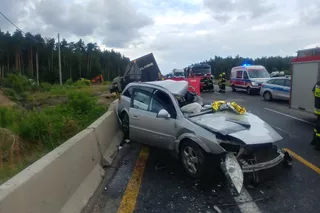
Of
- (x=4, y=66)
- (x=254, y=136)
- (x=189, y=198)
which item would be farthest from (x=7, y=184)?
(x=4, y=66)

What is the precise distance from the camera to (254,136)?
15.2 ft

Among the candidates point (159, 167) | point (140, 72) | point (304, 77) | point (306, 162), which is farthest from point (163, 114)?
point (140, 72)

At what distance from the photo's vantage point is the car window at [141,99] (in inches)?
250

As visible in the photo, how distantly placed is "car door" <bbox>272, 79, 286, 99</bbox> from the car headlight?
13.4 m

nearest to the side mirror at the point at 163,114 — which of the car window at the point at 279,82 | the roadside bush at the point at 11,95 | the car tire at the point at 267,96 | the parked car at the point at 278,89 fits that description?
the parked car at the point at 278,89

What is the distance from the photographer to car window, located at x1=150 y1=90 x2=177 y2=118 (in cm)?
563

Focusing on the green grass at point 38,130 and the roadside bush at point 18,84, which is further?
the roadside bush at point 18,84

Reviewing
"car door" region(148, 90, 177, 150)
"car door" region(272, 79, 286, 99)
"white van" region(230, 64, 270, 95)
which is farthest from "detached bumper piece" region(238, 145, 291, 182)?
"white van" region(230, 64, 270, 95)

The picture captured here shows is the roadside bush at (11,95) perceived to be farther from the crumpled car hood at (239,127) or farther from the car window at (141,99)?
the crumpled car hood at (239,127)

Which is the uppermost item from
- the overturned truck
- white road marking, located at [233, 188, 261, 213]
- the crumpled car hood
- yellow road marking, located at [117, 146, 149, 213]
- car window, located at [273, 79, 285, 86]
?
the overturned truck

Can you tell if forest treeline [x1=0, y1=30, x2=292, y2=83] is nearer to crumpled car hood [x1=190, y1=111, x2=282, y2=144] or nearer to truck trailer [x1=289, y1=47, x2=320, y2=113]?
truck trailer [x1=289, y1=47, x2=320, y2=113]

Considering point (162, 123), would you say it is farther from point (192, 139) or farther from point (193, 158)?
point (193, 158)

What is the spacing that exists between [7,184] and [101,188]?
2117 millimetres

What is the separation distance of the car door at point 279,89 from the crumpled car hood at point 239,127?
1195cm
